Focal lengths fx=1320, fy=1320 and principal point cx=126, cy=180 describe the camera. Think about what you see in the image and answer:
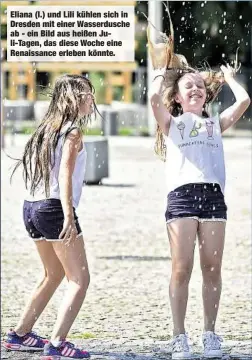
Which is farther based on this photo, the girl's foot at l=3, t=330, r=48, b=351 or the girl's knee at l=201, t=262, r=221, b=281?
the girl's foot at l=3, t=330, r=48, b=351

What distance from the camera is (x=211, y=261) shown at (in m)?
5.87

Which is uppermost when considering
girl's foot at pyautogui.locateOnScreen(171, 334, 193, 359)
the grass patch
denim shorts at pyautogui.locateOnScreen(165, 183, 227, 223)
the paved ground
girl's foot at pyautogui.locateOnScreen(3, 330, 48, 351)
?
denim shorts at pyautogui.locateOnScreen(165, 183, 227, 223)

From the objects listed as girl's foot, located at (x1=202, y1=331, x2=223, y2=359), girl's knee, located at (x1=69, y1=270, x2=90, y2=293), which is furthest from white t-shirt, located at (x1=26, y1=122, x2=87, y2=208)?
girl's foot, located at (x1=202, y1=331, x2=223, y2=359)

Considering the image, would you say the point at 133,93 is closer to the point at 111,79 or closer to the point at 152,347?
the point at 111,79

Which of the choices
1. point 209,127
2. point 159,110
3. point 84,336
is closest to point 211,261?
point 209,127

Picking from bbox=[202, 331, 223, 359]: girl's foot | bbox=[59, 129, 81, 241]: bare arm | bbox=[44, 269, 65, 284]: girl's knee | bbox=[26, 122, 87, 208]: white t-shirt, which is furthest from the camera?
bbox=[44, 269, 65, 284]: girl's knee

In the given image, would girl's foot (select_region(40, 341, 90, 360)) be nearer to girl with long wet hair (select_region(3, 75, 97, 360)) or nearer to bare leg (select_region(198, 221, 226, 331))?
girl with long wet hair (select_region(3, 75, 97, 360))

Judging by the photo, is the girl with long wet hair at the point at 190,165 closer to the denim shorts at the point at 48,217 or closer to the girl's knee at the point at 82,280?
the girl's knee at the point at 82,280

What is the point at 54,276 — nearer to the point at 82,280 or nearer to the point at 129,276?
the point at 82,280

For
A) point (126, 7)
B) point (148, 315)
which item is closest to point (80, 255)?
point (126, 7)

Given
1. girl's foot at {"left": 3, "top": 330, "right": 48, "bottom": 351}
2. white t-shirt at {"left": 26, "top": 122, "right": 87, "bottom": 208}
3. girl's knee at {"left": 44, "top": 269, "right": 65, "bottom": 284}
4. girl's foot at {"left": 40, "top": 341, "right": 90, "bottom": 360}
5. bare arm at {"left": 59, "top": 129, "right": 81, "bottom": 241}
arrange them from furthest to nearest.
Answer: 1. girl's foot at {"left": 3, "top": 330, "right": 48, "bottom": 351}
2. girl's knee at {"left": 44, "top": 269, "right": 65, "bottom": 284}
3. girl's foot at {"left": 40, "top": 341, "right": 90, "bottom": 360}
4. white t-shirt at {"left": 26, "top": 122, "right": 87, "bottom": 208}
5. bare arm at {"left": 59, "top": 129, "right": 81, "bottom": 241}

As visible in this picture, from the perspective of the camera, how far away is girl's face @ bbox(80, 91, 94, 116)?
5.88 metres

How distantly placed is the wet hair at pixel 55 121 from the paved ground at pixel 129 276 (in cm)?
107

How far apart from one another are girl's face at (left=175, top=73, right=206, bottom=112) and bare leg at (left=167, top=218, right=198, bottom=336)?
0.51 m
